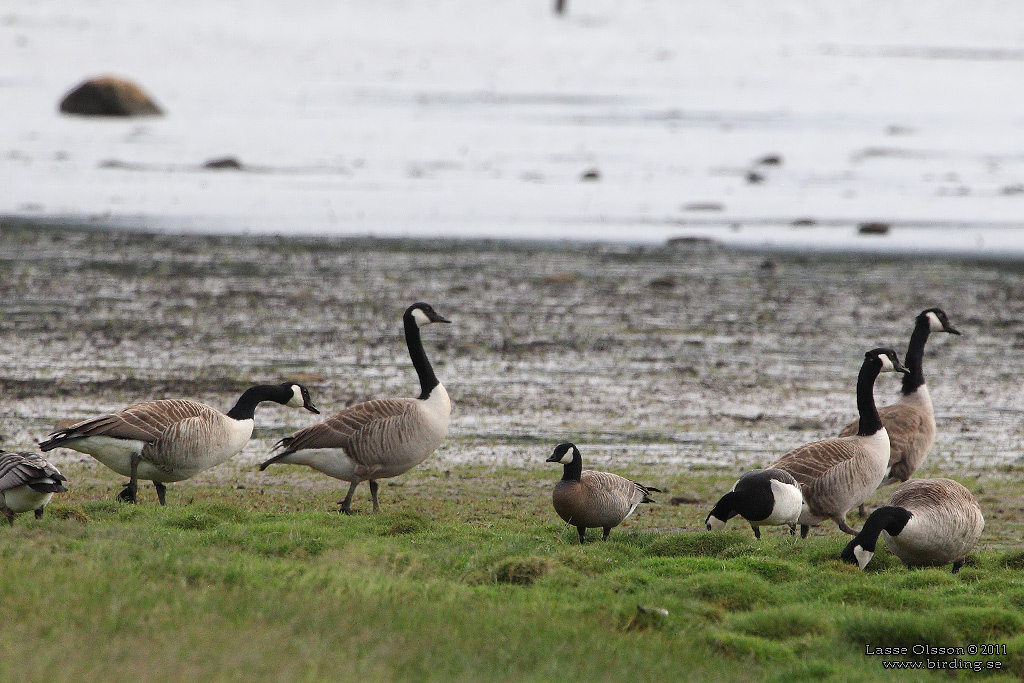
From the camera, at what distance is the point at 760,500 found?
8438mm

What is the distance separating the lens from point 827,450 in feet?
30.6

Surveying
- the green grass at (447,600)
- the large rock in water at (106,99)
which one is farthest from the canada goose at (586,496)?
the large rock in water at (106,99)

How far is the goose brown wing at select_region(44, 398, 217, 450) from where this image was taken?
9.19 metres

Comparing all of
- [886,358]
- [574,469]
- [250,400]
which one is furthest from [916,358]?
[250,400]

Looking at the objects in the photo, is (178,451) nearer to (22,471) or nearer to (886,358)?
(22,471)

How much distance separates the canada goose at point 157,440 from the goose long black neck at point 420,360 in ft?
5.14

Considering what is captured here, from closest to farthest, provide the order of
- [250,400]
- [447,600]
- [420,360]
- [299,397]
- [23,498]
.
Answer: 1. [447,600]
2. [23,498]
3. [250,400]
4. [299,397]
5. [420,360]

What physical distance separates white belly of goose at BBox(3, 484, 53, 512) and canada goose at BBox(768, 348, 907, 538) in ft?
17.3

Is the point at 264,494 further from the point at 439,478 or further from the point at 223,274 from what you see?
the point at 223,274

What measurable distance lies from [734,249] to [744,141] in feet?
50.1

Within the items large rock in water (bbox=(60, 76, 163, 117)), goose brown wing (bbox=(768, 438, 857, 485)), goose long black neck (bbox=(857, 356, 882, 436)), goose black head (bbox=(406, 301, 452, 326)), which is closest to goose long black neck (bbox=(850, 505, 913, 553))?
goose brown wing (bbox=(768, 438, 857, 485))

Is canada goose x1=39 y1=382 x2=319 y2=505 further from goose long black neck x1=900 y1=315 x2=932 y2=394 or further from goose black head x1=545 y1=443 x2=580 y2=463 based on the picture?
goose long black neck x1=900 y1=315 x2=932 y2=394

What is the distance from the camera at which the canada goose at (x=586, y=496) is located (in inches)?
340

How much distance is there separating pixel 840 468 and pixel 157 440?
515cm
